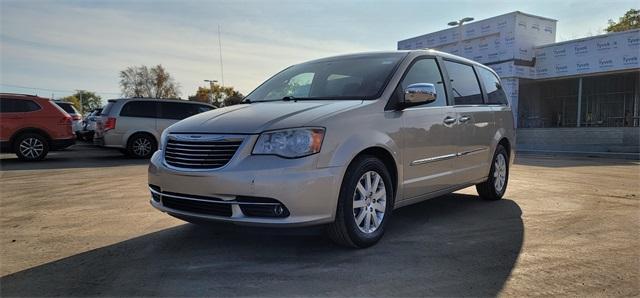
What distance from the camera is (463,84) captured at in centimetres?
564

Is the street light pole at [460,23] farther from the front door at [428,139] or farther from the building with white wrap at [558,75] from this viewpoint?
the front door at [428,139]

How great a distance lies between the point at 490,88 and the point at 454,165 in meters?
1.78

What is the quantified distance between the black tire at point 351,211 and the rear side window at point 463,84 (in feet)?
5.89

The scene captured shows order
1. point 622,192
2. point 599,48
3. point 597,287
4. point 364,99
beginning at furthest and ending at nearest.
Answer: point 599,48 → point 622,192 → point 364,99 → point 597,287

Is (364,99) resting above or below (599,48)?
below

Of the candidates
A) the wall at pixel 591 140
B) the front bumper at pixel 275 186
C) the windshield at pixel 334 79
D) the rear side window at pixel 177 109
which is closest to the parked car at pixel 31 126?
the rear side window at pixel 177 109

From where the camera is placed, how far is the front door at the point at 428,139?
448 centimetres

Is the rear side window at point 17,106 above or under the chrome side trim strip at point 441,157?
above

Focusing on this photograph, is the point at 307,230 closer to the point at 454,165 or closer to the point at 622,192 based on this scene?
the point at 454,165

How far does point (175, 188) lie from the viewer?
3.83 m

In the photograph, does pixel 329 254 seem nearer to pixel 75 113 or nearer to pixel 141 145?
pixel 141 145

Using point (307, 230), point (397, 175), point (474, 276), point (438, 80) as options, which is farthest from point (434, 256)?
point (438, 80)

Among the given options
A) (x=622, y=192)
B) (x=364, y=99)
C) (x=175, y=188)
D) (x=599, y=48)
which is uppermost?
(x=599, y=48)

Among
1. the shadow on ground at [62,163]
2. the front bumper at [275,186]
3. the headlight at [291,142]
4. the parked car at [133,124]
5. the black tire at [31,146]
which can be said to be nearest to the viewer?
the front bumper at [275,186]
